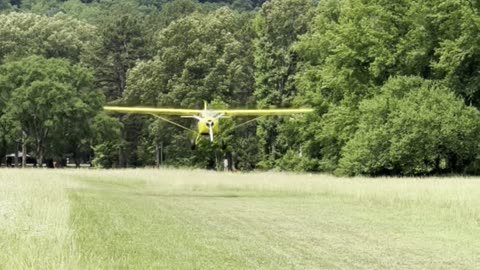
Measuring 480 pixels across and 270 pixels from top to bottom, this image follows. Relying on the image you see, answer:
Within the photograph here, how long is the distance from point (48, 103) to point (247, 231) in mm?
56734

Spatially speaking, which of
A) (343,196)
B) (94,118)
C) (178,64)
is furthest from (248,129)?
(343,196)

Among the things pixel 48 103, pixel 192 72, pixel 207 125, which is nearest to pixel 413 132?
pixel 207 125

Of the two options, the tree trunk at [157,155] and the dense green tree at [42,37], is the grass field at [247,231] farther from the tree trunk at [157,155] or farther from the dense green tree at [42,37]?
the dense green tree at [42,37]

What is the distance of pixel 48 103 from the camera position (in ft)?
231

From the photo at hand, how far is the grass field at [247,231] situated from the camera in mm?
11867

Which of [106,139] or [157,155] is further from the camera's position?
[157,155]

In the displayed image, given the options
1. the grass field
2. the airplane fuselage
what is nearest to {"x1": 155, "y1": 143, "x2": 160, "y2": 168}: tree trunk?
the airplane fuselage

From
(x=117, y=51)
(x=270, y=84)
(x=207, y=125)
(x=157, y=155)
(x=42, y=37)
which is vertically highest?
(x=42, y=37)

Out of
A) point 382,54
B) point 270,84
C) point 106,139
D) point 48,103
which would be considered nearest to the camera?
point 382,54

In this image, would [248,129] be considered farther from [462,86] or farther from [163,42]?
[462,86]

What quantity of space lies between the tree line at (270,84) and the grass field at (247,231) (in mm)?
14787

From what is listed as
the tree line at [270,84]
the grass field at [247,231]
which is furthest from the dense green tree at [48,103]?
the grass field at [247,231]

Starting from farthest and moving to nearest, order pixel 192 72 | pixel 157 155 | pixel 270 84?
pixel 157 155 → pixel 192 72 → pixel 270 84

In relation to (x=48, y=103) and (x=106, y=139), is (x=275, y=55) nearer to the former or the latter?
(x=106, y=139)
